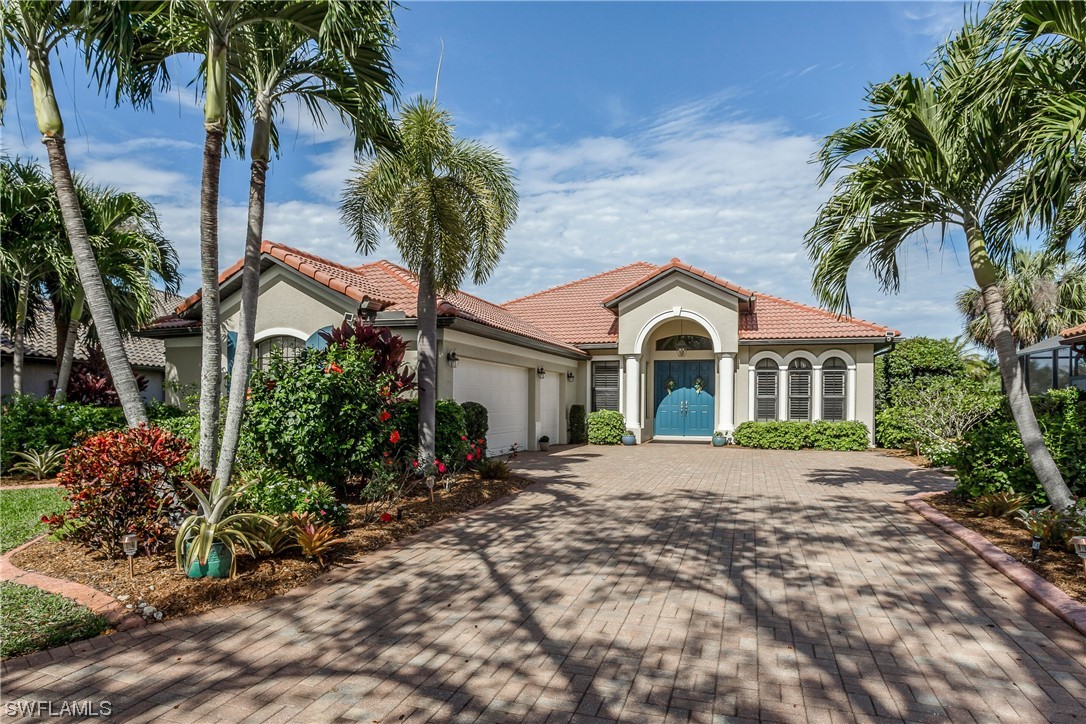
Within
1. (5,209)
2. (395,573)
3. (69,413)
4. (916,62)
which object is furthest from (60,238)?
(916,62)

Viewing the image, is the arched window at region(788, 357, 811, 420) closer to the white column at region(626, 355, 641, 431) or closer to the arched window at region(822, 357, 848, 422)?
the arched window at region(822, 357, 848, 422)

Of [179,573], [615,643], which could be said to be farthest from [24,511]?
[615,643]

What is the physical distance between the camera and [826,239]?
953cm

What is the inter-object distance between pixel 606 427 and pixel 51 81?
653 inches

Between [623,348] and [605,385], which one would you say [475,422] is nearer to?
[623,348]

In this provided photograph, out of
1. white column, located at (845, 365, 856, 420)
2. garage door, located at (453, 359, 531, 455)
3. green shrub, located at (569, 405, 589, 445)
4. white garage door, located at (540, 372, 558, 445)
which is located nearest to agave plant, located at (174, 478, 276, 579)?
garage door, located at (453, 359, 531, 455)

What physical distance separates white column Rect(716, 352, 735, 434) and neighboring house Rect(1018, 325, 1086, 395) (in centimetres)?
788

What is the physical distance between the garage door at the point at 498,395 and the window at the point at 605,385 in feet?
13.3

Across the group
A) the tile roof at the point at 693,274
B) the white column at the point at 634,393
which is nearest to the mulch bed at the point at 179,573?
the white column at the point at 634,393

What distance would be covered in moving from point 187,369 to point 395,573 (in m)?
11.2

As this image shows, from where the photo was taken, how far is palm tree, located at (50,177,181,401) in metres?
12.1

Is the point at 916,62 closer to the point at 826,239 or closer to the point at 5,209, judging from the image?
the point at 826,239

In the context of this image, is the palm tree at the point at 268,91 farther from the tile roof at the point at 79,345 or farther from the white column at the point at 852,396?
the white column at the point at 852,396

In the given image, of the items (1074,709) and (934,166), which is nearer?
(1074,709)
